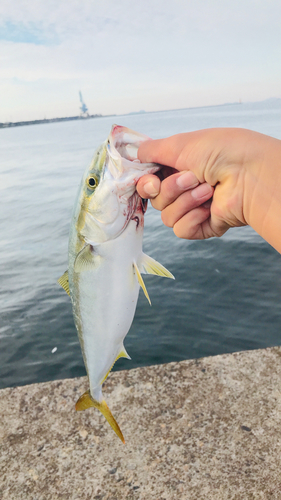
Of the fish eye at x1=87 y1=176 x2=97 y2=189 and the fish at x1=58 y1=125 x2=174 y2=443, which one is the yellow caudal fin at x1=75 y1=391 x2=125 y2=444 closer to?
the fish at x1=58 y1=125 x2=174 y2=443

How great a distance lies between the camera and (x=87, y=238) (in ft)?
5.98

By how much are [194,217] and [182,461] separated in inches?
77.3

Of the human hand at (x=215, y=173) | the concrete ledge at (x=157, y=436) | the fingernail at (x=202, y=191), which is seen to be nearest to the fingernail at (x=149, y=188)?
the human hand at (x=215, y=173)

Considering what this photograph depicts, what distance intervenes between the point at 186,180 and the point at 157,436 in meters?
2.24

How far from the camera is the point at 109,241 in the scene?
5.90 ft

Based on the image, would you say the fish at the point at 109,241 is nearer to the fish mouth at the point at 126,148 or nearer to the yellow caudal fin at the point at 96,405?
the fish mouth at the point at 126,148

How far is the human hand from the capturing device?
176 centimetres

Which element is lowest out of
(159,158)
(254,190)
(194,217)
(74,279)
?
(74,279)

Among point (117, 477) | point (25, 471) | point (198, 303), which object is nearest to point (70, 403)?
point (25, 471)

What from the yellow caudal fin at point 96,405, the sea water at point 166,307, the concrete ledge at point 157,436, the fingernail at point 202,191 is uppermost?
the fingernail at point 202,191

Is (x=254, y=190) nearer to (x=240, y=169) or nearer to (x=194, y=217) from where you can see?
(x=240, y=169)

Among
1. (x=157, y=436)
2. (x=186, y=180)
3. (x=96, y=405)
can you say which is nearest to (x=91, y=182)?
(x=186, y=180)

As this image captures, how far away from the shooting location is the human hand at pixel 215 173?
1.76 metres

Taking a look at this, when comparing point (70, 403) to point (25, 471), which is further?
point (70, 403)
